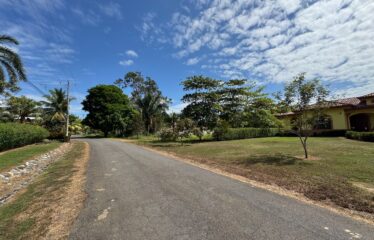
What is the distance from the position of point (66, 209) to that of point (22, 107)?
112ft

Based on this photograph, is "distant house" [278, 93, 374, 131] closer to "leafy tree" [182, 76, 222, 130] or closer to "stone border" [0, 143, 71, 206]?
"leafy tree" [182, 76, 222, 130]

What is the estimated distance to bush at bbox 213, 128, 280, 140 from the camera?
27866 mm

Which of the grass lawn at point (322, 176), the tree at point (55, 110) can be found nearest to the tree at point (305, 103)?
the grass lawn at point (322, 176)

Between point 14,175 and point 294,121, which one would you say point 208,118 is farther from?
point 14,175

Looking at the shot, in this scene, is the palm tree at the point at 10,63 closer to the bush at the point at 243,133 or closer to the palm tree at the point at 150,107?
the bush at the point at 243,133

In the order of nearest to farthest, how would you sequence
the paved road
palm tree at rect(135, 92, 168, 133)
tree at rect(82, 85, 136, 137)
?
the paved road
palm tree at rect(135, 92, 168, 133)
tree at rect(82, 85, 136, 137)

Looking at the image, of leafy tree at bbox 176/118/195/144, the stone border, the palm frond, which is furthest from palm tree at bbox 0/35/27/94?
leafy tree at bbox 176/118/195/144

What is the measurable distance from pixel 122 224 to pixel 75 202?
2157 millimetres

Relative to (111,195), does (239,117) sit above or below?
above

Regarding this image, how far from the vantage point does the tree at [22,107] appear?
31127mm

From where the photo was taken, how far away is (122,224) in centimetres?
442

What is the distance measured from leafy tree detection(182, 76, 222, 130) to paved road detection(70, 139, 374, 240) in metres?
21.5

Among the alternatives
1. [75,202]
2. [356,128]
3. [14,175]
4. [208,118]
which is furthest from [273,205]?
[356,128]

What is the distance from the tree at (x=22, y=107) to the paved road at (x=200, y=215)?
31388 mm
